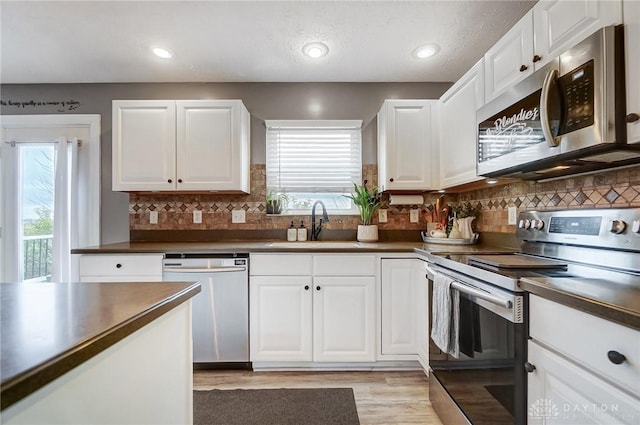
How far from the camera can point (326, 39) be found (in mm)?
2051

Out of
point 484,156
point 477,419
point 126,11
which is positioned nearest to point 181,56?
→ point 126,11

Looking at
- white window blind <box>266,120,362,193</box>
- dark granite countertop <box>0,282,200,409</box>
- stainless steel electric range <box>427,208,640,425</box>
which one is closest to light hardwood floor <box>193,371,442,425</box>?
stainless steel electric range <box>427,208,640,425</box>

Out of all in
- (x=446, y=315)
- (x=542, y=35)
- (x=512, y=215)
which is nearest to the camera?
(x=542, y=35)

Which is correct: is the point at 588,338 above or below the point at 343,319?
above

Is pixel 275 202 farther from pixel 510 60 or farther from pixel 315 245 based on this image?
pixel 510 60

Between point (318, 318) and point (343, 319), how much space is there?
7.0 inches

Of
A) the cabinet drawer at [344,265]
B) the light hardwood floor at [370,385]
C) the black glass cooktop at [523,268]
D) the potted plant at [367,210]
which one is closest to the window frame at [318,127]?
the potted plant at [367,210]

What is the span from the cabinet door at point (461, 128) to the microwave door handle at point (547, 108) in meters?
0.59

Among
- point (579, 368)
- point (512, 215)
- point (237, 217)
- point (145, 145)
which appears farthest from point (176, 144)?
point (579, 368)

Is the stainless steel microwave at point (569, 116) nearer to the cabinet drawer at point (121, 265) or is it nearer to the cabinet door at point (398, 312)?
the cabinet door at point (398, 312)

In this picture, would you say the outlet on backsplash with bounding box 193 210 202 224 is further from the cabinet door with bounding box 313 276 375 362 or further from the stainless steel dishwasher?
the cabinet door with bounding box 313 276 375 362

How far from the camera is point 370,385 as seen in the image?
1.95m

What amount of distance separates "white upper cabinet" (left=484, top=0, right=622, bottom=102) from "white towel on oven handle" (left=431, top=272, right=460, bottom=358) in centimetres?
108

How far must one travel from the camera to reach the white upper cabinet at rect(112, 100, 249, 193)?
2375mm
